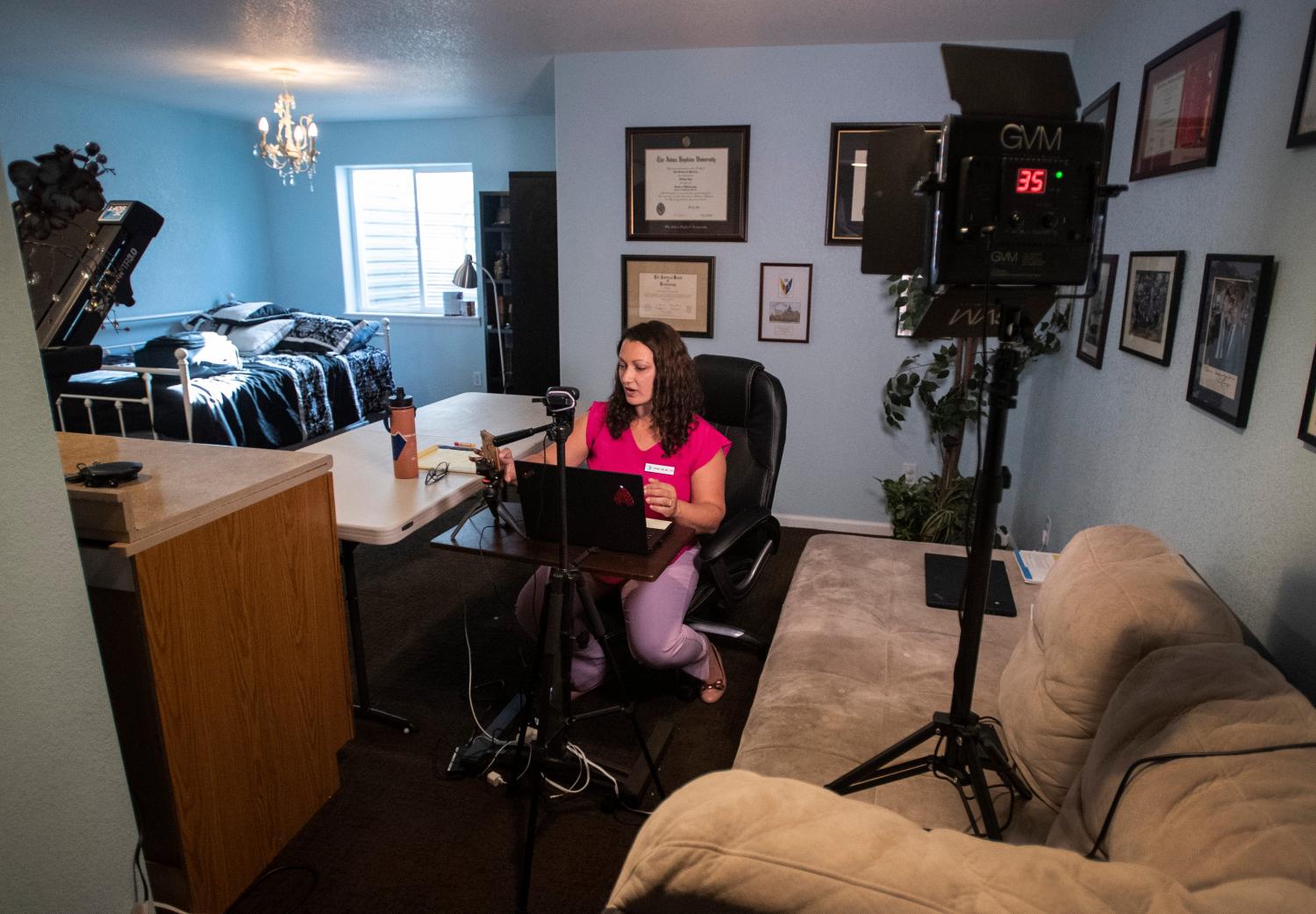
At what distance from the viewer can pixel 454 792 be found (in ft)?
6.77

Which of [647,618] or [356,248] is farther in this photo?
[356,248]

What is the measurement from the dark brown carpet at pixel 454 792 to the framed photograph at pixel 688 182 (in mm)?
1832

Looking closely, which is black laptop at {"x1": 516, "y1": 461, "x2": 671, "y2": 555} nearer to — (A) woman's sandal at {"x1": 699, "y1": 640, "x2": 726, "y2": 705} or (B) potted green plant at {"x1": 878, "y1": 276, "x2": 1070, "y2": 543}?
(A) woman's sandal at {"x1": 699, "y1": 640, "x2": 726, "y2": 705}

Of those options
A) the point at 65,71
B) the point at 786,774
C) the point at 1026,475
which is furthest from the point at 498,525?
the point at 65,71

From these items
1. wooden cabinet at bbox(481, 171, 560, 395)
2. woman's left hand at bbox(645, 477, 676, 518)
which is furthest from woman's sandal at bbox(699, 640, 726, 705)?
wooden cabinet at bbox(481, 171, 560, 395)

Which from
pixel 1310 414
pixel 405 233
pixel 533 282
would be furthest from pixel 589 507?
pixel 405 233

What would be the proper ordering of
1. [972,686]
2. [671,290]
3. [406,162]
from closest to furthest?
1. [972,686]
2. [671,290]
3. [406,162]

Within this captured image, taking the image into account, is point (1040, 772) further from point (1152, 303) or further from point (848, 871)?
point (1152, 303)

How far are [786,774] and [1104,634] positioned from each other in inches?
23.3

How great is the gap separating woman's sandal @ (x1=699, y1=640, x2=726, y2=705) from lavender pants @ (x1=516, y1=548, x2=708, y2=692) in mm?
146

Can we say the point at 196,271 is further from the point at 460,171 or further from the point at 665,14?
the point at 665,14

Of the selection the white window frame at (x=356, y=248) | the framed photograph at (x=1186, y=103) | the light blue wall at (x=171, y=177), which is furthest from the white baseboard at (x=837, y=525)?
the light blue wall at (x=171, y=177)

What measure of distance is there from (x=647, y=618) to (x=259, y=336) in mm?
4694

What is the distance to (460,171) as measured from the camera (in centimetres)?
643
